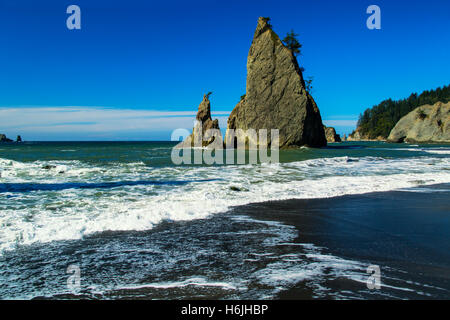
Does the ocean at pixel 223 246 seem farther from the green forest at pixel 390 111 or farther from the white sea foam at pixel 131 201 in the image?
the green forest at pixel 390 111

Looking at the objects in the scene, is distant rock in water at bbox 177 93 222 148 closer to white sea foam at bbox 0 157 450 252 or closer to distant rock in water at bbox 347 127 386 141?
white sea foam at bbox 0 157 450 252

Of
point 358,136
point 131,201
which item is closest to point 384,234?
point 131,201

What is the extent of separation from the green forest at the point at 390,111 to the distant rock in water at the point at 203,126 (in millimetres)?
101274

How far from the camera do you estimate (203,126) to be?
5616cm

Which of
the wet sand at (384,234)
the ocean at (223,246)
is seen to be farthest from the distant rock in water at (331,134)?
the ocean at (223,246)

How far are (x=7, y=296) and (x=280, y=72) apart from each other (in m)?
48.7

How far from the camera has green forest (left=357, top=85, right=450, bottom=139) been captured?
13012 centimetres

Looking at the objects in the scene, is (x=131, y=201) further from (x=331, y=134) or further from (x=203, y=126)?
(x=331, y=134)

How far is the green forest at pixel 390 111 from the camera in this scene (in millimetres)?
130125

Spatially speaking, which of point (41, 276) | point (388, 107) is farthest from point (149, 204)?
point (388, 107)

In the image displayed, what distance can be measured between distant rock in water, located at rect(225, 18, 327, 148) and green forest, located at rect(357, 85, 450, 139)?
9820 centimetres

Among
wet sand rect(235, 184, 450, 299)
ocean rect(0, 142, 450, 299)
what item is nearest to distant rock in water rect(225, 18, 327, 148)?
wet sand rect(235, 184, 450, 299)
